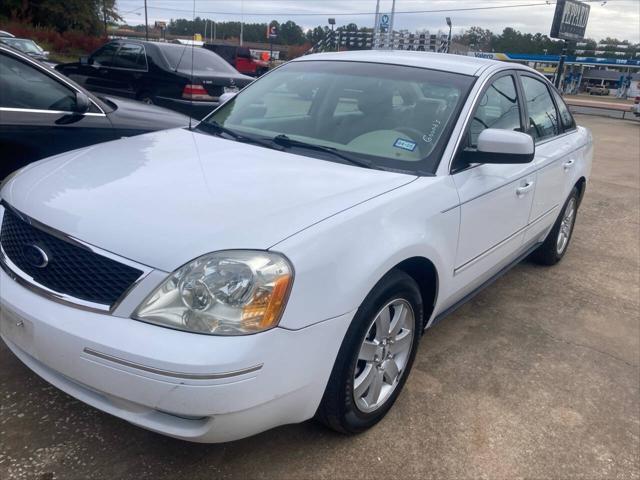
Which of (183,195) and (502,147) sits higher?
(502,147)

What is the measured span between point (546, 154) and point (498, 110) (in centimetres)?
72

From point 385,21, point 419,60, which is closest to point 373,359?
point 419,60

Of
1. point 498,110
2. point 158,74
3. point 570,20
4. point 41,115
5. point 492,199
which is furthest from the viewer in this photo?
point 570,20

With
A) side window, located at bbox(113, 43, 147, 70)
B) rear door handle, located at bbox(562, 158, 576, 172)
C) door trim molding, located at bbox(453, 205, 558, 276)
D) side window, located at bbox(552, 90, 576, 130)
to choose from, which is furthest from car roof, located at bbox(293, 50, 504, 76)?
side window, located at bbox(113, 43, 147, 70)

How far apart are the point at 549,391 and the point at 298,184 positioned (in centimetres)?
180

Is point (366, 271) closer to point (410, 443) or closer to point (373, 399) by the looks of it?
point (373, 399)

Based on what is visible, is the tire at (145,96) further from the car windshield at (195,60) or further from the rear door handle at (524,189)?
the rear door handle at (524,189)

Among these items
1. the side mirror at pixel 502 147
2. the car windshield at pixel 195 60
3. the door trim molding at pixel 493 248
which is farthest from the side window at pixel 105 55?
the side mirror at pixel 502 147

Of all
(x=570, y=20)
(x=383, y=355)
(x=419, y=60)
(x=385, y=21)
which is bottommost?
(x=383, y=355)

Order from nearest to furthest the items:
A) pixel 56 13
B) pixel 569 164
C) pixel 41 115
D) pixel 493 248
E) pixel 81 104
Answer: pixel 493 248 < pixel 41 115 < pixel 81 104 < pixel 569 164 < pixel 56 13

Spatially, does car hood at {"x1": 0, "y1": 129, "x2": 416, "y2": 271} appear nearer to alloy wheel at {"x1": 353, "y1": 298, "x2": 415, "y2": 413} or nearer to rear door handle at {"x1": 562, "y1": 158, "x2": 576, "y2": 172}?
alloy wheel at {"x1": 353, "y1": 298, "x2": 415, "y2": 413}

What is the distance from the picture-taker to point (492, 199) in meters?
3.18

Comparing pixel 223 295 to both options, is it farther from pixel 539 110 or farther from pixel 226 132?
pixel 539 110

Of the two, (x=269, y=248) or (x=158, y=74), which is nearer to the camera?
(x=269, y=248)
